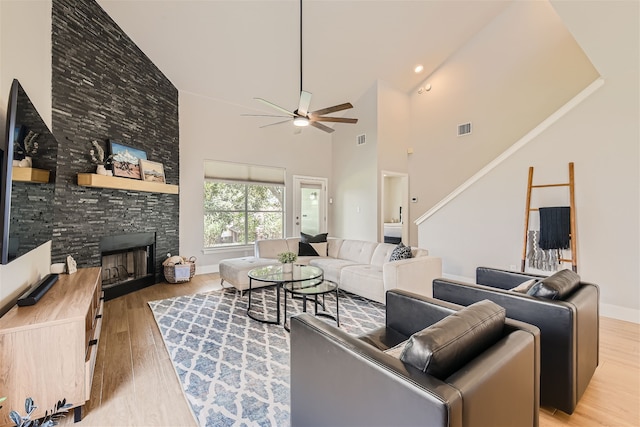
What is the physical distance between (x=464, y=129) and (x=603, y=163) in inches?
108

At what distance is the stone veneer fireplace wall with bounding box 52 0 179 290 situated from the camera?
3.27 metres

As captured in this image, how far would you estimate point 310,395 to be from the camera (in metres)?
1.41

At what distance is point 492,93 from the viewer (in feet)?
18.0

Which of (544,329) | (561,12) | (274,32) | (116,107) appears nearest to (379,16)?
(274,32)

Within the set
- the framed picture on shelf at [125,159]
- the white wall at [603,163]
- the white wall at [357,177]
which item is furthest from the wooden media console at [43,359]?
the white wall at [357,177]

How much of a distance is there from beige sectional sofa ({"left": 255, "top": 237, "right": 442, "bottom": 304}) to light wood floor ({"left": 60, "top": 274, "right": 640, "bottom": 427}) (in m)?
1.64

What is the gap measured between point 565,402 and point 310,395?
5.17ft

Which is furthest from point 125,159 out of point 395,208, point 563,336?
point 395,208

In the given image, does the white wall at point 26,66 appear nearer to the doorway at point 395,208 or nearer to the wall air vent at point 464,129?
the doorway at point 395,208

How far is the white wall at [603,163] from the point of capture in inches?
114

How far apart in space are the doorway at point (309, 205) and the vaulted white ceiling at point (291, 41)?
175cm

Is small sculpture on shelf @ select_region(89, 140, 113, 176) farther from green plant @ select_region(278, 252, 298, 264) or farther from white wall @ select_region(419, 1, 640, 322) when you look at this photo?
white wall @ select_region(419, 1, 640, 322)

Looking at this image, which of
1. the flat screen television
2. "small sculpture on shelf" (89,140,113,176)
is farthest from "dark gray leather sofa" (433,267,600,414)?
"small sculpture on shelf" (89,140,113,176)

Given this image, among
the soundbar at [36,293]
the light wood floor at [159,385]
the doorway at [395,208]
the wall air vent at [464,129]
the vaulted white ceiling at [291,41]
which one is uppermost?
the vaulted white ceiling at [291,41]
